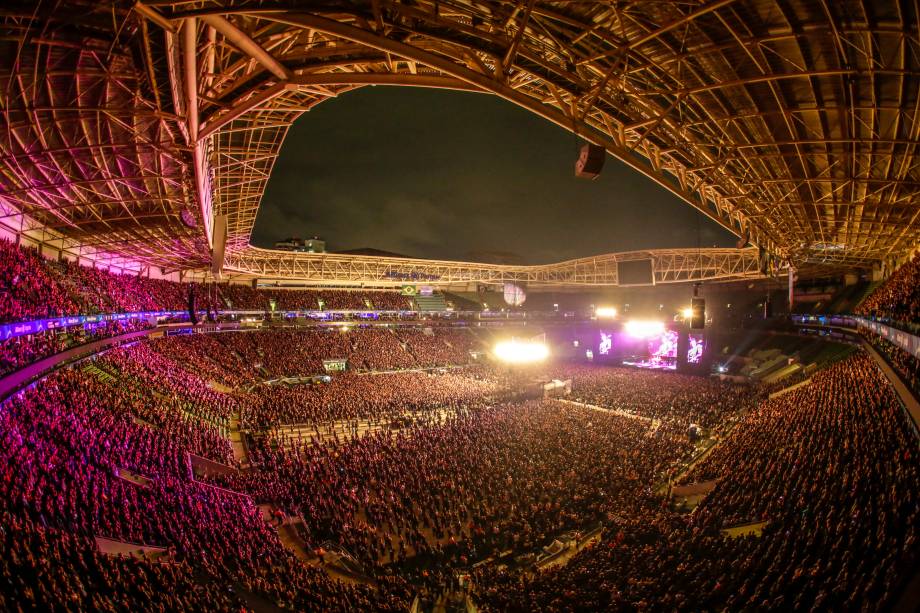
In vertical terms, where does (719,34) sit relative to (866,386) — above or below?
above

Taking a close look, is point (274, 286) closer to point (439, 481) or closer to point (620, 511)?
point (439, 481)

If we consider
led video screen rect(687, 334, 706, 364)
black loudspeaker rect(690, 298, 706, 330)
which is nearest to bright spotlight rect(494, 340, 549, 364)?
led video screen rect(687, 334, 706, 364)

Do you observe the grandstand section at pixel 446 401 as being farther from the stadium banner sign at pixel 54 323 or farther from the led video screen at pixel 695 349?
the led video screen at pixel 695 349

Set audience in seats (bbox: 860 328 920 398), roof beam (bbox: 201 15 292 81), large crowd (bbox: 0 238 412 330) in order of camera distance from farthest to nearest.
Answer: large crowd (bbox: 0 238 412 330), audience in seats (bbox: 860 328 920 398), roof beam (bbox: 201 15 292 81)

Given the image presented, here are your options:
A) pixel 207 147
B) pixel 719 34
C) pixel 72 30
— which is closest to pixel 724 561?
pixel 719 34

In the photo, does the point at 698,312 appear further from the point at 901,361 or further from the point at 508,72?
the point at 508,72

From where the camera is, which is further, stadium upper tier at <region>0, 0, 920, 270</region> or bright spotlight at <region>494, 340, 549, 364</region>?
bright spotlight at <region>494, 340, 549, 364</region>

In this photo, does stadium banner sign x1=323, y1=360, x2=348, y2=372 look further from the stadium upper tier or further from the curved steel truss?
the stadium upper tier

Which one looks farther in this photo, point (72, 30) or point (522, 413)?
point (522, 413)
